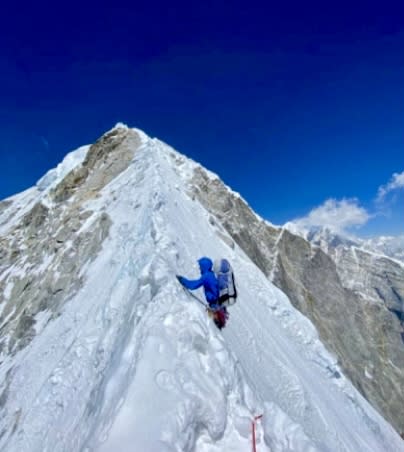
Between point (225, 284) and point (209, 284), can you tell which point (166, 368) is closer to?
point (209, 284)

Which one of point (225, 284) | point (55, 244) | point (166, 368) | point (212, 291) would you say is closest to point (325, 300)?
point (55, 244)

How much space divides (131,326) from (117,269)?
19.4 feet

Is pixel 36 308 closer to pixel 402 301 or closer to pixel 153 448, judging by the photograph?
pixel 153 448

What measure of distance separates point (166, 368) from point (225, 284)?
2631mm

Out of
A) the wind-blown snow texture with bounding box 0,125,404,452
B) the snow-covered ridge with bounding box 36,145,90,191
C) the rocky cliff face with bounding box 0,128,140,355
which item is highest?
the snow-covered ridge with bounding box 36,145,90,191

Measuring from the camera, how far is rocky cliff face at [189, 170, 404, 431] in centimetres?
3203

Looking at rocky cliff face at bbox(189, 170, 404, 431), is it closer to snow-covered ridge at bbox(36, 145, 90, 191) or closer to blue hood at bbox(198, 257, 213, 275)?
blue hood at bbox(198, 257, 213, 275)

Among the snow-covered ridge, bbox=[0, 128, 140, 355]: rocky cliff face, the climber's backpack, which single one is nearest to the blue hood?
the climber's backpack

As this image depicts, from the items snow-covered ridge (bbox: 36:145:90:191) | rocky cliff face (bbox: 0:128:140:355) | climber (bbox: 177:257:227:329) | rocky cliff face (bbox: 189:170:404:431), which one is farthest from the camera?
snow-covered ridge (bbox: 36:145:90:191)

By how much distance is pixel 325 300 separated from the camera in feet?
138

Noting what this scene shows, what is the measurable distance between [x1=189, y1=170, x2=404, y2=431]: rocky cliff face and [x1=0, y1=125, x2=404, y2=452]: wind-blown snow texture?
38.8 ft

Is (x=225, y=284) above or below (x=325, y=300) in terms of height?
below

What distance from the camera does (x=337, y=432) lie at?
406 inches

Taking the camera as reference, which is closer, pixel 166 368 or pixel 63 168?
pixel 166 368
